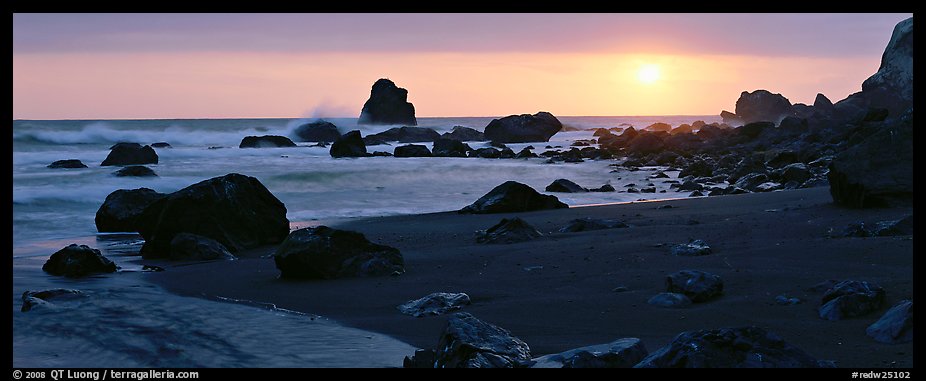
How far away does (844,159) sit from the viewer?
11008mm

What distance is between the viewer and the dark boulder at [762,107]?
88812 mm

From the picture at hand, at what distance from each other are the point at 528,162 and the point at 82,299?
29856 mm

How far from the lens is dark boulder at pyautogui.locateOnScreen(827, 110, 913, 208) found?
10242mm

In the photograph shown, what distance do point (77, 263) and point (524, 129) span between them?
187 ft

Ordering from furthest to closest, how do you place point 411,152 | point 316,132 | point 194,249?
point 316,132, point 411,152, point 194,249

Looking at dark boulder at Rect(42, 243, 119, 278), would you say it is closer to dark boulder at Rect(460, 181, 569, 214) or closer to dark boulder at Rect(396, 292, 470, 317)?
dark boulder at Rect(396, 292, 470, 317)

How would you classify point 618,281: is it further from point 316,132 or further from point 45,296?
point 316,132

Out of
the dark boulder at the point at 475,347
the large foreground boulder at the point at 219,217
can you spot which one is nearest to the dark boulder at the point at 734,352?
the dark boulder at the point at 475,347

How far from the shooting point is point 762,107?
301 feet

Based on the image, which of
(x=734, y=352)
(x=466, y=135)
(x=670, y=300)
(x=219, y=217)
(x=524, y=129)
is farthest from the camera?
(x=466, y=135)

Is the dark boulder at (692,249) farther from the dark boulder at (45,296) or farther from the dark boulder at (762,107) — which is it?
the dark boulder at (762,107)

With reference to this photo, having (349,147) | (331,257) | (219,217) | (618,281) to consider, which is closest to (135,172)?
(219,217)

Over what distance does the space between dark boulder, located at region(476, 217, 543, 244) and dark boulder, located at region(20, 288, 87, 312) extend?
4528 millimetres

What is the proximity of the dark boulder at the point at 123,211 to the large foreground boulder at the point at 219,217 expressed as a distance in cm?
99
